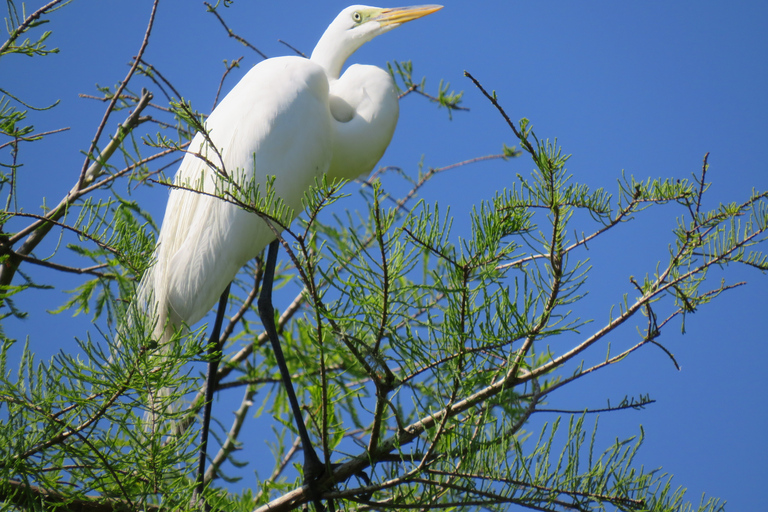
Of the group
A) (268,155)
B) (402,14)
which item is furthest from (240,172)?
(402,14)

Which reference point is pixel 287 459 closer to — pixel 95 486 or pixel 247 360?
pixel 247 360

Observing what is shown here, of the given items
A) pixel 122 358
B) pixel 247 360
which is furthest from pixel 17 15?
pixel 247 360

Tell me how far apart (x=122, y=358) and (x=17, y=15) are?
572mm

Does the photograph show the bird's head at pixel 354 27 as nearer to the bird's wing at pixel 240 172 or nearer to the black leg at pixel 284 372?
the bird's wing at pixel 240 172

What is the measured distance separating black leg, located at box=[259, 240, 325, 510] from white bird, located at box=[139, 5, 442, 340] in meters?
0.18

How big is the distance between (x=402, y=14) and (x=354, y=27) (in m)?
0.16

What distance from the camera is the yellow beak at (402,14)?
1986mm

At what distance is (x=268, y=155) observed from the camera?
162cm

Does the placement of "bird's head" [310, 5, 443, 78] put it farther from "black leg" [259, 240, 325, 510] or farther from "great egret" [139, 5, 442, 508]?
"black leg" [259, 240, 325, 510]

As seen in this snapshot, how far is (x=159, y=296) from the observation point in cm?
157

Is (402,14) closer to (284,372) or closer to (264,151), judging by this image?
(264,151)

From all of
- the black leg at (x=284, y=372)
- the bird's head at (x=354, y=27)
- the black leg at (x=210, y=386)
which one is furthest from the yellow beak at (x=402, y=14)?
the black leg at (x=210, y=386)

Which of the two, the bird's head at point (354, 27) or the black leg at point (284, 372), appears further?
the bird's head at point (354, 27)

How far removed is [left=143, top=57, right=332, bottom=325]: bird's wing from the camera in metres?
1.56
